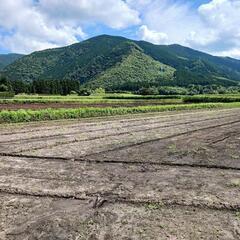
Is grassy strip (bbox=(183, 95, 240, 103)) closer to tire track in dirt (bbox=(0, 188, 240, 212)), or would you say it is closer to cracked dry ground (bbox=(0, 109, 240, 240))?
cracked dry ground (bbox=(0, 109, 240, 240))

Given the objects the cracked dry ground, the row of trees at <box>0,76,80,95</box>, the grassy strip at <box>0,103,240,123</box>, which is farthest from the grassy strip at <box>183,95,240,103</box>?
the cracked dry ground

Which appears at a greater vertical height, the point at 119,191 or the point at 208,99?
the point at 119,191

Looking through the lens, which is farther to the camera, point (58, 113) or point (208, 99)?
point (208, 99)

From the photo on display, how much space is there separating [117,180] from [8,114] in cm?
2141

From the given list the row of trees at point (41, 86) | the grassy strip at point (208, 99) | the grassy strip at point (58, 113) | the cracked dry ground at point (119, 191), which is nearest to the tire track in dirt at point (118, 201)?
the cracked dry ground at point (119, 191)

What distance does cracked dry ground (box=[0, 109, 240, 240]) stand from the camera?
7402 millimetres

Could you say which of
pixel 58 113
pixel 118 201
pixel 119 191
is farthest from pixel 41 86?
pixel 118 201

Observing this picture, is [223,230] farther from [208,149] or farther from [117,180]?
[208,149]

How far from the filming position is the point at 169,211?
845cm

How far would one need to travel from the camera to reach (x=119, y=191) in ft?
33.2

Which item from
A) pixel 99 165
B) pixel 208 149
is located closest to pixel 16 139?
pixel 99 165

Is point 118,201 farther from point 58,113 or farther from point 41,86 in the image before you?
point 41,86

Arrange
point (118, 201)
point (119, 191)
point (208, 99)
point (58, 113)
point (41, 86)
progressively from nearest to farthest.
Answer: point (118, 201), point (119, 191), point (58, 113), point (208, 99), point (41, 86)

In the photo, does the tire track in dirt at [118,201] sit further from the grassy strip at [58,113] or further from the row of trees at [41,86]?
the row of trees at [41,86]
